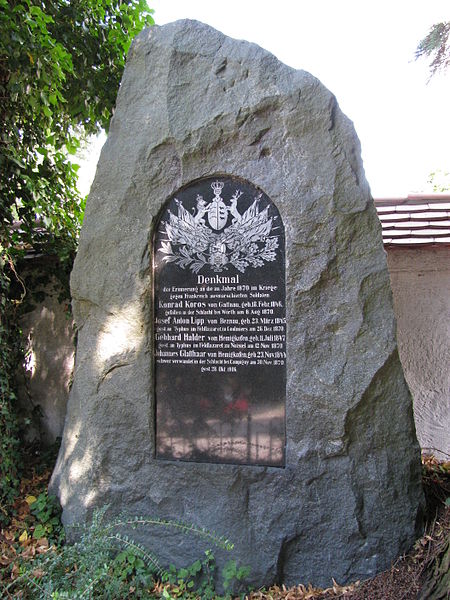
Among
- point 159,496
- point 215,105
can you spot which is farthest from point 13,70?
point 159,496

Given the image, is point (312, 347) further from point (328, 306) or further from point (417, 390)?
point (417, 390)

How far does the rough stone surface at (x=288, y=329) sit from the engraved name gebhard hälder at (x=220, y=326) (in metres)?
0.08

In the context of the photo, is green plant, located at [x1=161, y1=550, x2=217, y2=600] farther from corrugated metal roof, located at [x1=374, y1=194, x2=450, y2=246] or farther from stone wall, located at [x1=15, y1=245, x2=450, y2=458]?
corrugated metal roof, located at [x1=374, y1=194, x2=450, y2=246]

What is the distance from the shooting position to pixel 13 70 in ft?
13.6

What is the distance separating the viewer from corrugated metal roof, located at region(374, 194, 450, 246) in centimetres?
466

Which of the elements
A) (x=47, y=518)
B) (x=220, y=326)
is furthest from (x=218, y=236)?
(x=47, y=518)

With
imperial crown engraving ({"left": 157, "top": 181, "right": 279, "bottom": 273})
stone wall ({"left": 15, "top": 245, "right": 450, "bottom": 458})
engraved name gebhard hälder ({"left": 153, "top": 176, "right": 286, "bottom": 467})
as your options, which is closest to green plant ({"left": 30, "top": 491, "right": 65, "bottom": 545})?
engraved name gebhard hälder ({"left": 153, "top": 176, "right": 286, "bottom": 467})

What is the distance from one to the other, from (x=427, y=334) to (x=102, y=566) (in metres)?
3.43

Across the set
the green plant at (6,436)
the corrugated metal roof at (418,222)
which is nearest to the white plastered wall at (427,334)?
the corrugated metal roof at (418,222)

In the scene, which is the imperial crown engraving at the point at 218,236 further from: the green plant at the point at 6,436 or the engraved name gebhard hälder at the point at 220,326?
the green plant at the point at 6,436

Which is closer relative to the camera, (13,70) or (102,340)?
(102,340)

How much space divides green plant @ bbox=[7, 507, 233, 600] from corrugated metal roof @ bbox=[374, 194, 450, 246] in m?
2.99

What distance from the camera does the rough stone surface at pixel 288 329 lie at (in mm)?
3037

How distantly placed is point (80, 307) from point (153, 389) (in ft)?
2.54
